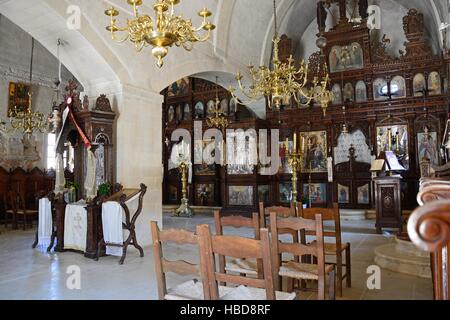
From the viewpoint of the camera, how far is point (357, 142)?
1148cm

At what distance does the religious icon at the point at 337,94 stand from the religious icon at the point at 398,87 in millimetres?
1496

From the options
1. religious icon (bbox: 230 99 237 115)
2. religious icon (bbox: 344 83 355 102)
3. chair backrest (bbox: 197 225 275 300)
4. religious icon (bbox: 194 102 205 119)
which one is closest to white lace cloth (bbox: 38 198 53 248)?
chair backrest (bbox: 197 225 275 300)

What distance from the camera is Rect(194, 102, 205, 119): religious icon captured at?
13.8 meters

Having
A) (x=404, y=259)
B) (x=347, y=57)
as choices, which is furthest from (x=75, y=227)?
(x=347, y=57)

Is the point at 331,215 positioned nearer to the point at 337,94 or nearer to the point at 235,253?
the point at 235,253

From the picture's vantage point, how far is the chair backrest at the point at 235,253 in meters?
2.06

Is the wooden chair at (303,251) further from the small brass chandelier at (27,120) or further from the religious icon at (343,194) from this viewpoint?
the small brass chandelier at (27,120)

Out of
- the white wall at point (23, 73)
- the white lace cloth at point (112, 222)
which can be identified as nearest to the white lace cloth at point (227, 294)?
the white lace cloth at point (112, 222)

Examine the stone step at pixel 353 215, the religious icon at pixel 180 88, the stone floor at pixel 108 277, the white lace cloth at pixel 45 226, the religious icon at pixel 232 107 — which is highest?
the religious icon at pixel 180 88

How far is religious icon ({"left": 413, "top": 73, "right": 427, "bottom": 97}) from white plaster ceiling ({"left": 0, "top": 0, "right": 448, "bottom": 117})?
1048mm

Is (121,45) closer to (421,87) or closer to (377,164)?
(377,164)

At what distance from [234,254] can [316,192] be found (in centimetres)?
1006

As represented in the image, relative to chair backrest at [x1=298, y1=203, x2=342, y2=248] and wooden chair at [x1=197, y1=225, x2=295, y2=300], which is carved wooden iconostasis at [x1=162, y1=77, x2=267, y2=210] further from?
wooden chair at [x1=197, y1=225, x2=295, y2=300]
